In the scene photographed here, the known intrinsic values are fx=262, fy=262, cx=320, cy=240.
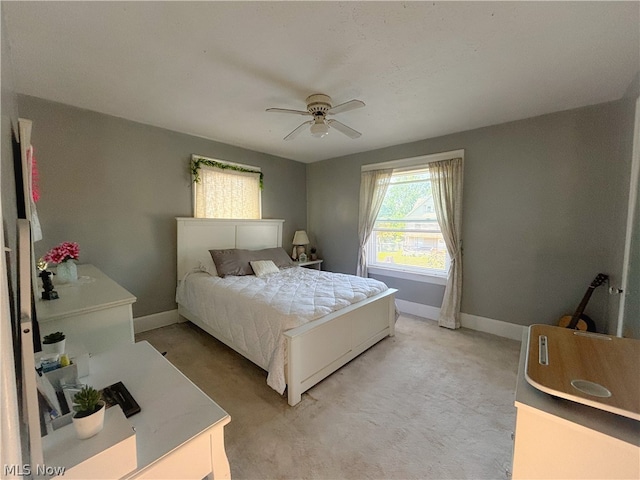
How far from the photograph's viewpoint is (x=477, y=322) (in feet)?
10.4

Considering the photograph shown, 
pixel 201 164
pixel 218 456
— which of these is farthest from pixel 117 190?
pixel 218 456

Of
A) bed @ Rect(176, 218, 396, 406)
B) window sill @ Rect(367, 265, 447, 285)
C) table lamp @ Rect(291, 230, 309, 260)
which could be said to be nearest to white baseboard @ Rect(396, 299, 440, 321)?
window sill @ Rect(367, 265, 447, 285)

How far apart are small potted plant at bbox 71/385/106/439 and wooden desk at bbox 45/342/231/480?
0.11 metres

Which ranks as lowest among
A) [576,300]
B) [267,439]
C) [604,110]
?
[267,439]

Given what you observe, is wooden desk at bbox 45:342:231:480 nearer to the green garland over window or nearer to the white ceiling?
the white ceiling

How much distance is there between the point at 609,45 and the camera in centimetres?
160

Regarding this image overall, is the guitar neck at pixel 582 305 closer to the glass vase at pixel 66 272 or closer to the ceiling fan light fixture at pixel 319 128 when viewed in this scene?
the ceiling fan light fixture at pixel 319 128

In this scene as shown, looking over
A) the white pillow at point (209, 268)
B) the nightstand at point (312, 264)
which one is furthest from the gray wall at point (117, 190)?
the nightstand at point (312, 264)

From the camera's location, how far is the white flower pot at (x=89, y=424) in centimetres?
71

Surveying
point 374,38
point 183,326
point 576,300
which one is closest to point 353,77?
point 374,38

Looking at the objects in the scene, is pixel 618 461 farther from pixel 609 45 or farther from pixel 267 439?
pixel 609 45

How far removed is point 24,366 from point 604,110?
158 inches

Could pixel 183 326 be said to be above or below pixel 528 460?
below

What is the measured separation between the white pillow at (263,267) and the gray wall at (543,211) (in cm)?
201
